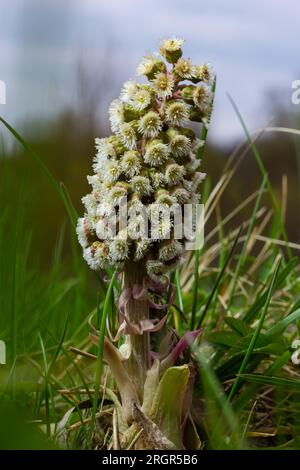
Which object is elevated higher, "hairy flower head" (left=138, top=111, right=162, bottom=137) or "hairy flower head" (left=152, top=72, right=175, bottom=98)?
"hairy flower head" (left=152, top=72, right=175, bottom=98)

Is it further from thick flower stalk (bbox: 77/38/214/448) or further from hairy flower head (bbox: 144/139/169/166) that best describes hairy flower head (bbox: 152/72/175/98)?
hairy flower head (bbox: 144/139/169/166)

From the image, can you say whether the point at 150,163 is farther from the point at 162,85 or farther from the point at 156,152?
the point at 162,85

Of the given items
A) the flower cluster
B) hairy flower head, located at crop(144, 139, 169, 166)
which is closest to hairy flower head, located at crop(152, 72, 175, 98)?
the flower cluster

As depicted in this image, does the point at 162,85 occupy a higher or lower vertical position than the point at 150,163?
higher

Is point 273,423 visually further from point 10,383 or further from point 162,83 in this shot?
point 162,83

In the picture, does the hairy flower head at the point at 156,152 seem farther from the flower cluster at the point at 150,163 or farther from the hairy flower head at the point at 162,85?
the hairy flower head at the point at 162,85

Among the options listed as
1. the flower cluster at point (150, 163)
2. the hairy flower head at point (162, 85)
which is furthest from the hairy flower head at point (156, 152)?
the hairy flower head at point (162, 85)

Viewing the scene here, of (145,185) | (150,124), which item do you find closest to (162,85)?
(150,124)
